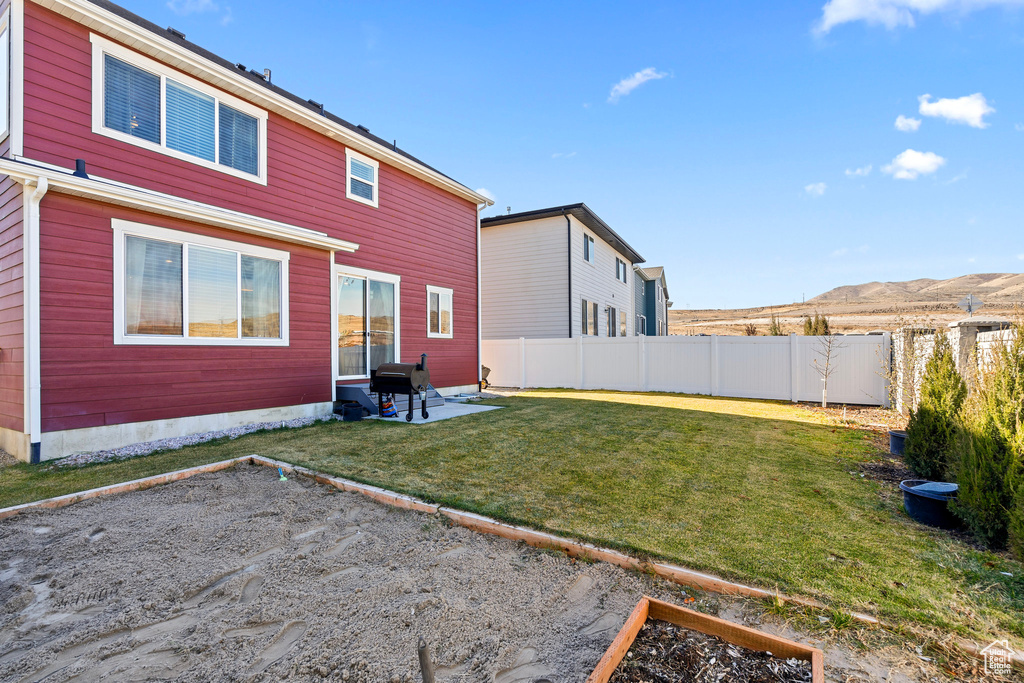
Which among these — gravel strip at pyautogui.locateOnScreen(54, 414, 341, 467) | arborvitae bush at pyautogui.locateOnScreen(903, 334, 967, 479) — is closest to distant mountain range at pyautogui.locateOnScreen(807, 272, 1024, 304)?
arborvitae bush at pyautogui.locateOnScreen(903, 334, 967, 479)

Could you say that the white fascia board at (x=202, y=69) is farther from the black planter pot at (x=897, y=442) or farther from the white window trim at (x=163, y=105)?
the black planter pot at (x=897, y=442)

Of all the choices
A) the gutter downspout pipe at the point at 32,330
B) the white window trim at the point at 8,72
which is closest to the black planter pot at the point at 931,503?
the gutter downspout pipe at the point at 32,330

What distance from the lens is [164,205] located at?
593cm

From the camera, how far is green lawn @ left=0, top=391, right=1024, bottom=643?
7.98ft

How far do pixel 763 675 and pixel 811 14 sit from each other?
495 inches

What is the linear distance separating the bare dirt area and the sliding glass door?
5373 millimetres

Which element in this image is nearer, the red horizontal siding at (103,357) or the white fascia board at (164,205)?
the white fascia board at (164,205)

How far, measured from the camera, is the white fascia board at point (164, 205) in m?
4.91

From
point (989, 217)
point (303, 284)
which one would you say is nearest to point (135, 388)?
point (303, 284)

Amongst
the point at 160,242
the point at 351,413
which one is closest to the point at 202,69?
the point at 160,242

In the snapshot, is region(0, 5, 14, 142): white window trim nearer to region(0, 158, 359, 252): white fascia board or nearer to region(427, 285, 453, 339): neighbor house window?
region(0, 158, 359, 252): white fascia board

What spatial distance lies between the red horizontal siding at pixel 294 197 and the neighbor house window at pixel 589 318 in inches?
238

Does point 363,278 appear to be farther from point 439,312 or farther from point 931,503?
point 931,503

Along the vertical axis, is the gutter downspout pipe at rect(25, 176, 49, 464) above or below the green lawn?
above
